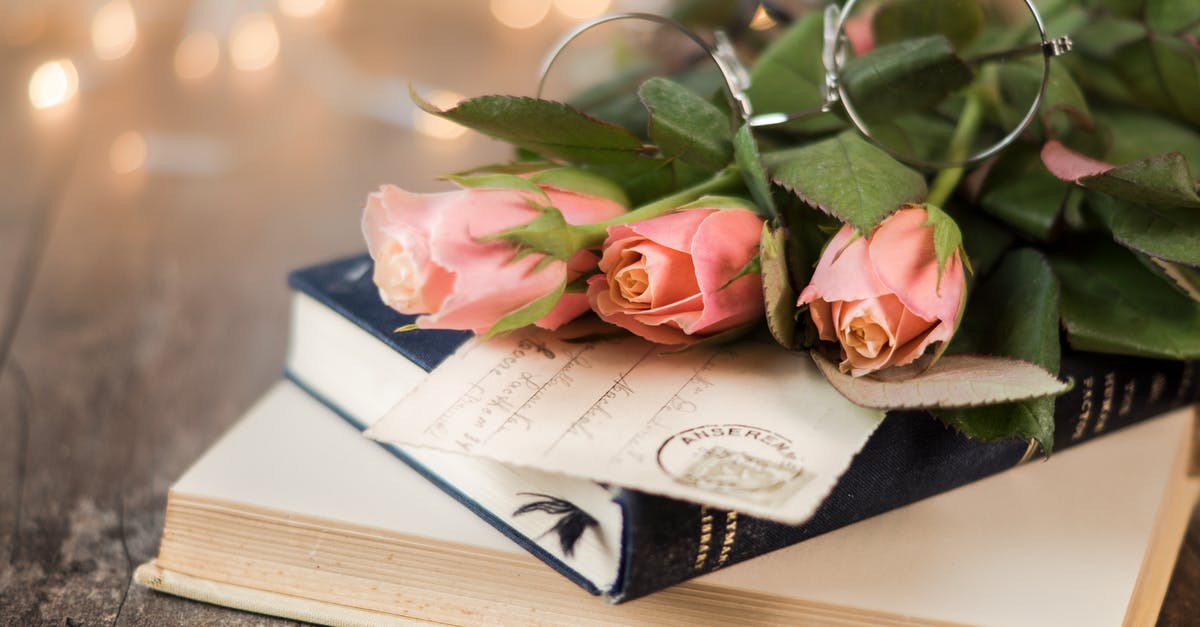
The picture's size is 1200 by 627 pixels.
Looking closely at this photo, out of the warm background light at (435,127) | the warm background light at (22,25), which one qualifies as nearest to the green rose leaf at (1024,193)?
the warm background light at (435,127)

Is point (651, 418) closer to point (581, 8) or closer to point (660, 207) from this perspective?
point (660, 207)

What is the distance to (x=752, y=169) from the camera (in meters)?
0.31

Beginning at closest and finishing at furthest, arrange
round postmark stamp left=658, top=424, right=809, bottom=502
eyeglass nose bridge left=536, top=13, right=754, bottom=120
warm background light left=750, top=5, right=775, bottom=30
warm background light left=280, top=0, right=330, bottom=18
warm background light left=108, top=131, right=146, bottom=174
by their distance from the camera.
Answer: round postmark stamp left=658, top=424, right=809, bottom=502
eyeglass nose bridge left=536, top=13, right=754, bottom=120
warm background light left=750, top=5, right=775, bottom=30
warm background light left=108, top=131, right=146, bottom=174
warm background light left=280, top=0, right=330, bottom=18

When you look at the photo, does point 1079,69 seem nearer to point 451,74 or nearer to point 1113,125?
point 1113,125

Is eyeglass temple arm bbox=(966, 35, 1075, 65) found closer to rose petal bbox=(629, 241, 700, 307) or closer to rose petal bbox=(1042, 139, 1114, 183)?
rose petal bbox=(1042, 139, 1114, 183)

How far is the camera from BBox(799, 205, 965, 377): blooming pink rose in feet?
0.92

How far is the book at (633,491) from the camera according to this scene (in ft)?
0.93

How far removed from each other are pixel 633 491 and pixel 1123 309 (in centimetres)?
21

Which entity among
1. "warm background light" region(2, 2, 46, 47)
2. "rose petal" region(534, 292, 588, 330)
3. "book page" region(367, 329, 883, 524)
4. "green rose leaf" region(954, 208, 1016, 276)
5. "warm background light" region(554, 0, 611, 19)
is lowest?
"warm background light" region(2, 2, 46, 47)

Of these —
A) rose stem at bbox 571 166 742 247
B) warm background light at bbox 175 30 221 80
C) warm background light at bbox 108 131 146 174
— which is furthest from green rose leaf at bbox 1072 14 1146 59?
warm background light at bbox 175 30 221 80

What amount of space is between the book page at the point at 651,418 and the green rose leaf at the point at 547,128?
0.06 metres

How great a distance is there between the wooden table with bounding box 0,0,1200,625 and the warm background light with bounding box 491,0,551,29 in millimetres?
23

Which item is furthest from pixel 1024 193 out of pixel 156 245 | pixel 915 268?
pixel 156 245

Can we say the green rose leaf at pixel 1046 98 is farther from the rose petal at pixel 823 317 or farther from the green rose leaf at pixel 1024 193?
the rose petal at pixel 823 317
